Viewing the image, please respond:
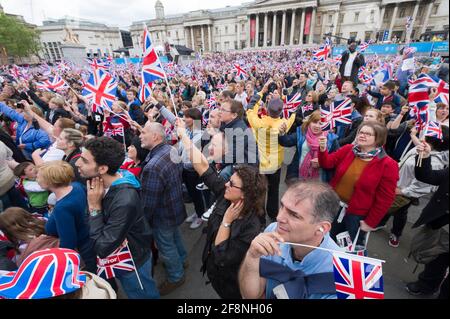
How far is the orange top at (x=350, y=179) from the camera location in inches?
105

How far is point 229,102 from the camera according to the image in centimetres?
345

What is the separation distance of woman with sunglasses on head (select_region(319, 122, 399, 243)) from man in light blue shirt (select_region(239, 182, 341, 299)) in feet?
4.44

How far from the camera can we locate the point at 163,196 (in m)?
2.73

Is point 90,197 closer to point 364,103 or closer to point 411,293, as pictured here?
point 411,293

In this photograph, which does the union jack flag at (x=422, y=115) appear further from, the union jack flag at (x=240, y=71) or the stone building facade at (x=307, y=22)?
the stone building facade at (x=307, y=22)

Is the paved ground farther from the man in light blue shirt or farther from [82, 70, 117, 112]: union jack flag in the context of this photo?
[82, 70, 117, 112]: union jack flag

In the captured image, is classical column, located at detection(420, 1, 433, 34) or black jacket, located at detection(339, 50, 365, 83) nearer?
black jacket, located at detection(339, 50, 365, 83)

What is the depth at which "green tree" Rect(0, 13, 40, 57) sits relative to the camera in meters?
45.0

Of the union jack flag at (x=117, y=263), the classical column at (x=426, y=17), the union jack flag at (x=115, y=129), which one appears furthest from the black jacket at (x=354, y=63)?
the classical column at (x=426, y=17)

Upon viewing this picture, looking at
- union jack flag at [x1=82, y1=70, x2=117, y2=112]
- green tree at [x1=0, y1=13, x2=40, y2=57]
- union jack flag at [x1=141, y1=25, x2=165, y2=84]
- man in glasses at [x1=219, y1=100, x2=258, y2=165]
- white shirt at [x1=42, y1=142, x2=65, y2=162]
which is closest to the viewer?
man in glasses at [x1=219, y1=100, x2=258, y2=165]

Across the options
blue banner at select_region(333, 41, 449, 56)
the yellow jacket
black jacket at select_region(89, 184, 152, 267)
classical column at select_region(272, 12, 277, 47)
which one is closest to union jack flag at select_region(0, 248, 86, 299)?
black jacket at select_region(89, 184, 152, 267)

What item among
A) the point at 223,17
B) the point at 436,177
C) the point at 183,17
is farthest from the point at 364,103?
the point at 183,17
